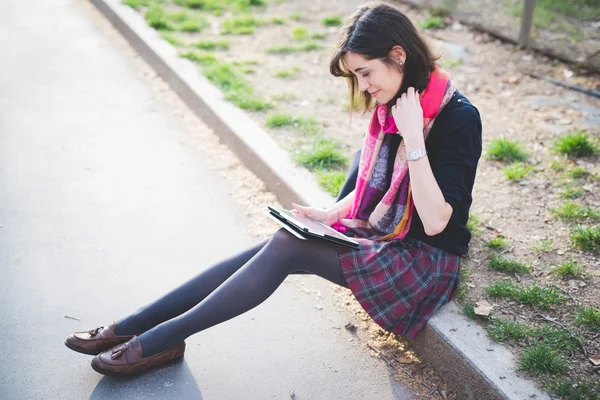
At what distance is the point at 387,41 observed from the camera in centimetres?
289

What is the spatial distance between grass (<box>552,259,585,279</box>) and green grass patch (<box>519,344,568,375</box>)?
0.69 m

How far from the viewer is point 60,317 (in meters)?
3.48

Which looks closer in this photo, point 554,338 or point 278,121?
point 554,338

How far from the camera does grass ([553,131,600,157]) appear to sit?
15.2 feet

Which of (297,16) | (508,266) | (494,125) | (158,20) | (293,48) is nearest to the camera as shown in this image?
(508,266)

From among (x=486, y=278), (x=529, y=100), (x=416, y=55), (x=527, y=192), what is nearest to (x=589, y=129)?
(x=529, y=100)

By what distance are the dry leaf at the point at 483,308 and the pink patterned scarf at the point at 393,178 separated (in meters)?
0.53

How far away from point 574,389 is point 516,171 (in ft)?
6.75

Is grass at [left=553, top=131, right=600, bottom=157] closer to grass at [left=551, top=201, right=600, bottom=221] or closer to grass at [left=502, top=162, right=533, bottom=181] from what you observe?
grass at [left=502, top=162, right=533, bottom=181]

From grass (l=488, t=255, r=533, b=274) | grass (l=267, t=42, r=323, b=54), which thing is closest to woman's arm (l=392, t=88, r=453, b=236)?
grass (l=488, t=255, r=533, b=274)

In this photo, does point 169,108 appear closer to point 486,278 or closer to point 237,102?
point 237,102

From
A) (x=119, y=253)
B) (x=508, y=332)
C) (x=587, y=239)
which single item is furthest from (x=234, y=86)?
(x=508, y=332)

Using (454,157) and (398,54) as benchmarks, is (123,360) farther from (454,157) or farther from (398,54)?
(398,54)

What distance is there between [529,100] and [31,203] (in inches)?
161
